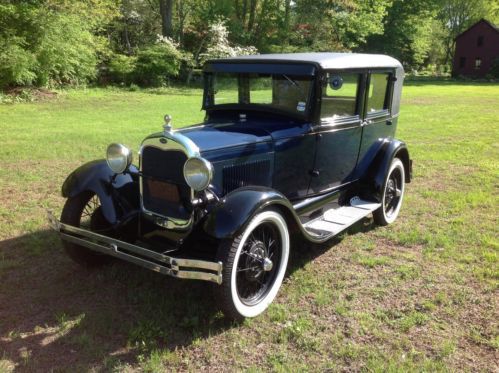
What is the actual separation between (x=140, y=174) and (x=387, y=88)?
3254mm

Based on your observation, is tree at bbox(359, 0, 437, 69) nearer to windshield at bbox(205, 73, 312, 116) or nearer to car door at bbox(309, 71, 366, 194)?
car door at bbox(309, 71, 366, 194)

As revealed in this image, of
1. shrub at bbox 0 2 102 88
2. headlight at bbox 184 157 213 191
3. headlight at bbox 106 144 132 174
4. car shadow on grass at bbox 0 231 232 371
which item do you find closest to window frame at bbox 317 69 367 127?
headlight at bbox 184 157 213 191

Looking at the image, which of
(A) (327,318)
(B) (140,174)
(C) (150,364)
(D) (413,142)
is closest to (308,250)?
(A) (327,318)

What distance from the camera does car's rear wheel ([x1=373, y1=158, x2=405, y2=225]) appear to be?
5.18 metres

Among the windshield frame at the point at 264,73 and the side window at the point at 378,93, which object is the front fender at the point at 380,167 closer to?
the side window at the point at 378,93

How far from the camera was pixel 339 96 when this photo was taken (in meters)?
4.52

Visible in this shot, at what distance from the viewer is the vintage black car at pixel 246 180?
10.6ft

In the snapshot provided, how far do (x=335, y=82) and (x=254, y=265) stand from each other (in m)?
2.01

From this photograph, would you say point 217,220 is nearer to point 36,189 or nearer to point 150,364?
point 150,364

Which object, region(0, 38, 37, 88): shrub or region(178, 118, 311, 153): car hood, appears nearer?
region(178, 118, 311, 153): car hood

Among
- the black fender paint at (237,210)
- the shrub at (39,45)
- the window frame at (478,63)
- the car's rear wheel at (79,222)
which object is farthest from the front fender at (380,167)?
the window frame at (478,63)

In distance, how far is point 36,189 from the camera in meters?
6.35

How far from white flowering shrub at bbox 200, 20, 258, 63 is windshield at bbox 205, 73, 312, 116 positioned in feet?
71.2

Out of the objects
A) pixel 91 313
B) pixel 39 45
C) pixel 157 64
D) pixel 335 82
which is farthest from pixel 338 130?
pixel 157 64
